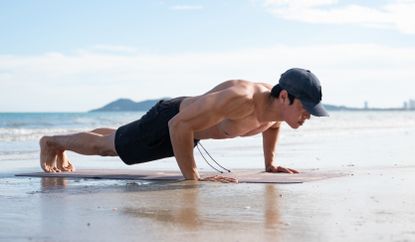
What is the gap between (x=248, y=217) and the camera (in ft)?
12.3

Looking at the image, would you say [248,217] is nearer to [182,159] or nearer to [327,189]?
[327,189]

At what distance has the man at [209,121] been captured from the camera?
5305 mm

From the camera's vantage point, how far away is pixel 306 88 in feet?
17.0

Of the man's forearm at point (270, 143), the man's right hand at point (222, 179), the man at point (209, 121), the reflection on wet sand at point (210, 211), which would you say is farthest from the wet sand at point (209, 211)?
the man's forearm at point (270, 143)

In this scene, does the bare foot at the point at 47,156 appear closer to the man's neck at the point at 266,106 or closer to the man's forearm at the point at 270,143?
the man's forearm at the point at 270,143

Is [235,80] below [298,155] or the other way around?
the other way around

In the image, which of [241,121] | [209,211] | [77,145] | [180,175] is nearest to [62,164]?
[77,145]

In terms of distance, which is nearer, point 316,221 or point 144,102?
point 316,221

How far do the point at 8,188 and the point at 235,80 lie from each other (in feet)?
6.15

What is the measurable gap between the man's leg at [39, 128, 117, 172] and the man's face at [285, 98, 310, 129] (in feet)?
5.82

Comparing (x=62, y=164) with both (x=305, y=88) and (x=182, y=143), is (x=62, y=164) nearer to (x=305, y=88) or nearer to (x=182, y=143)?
(x=182, y=143)

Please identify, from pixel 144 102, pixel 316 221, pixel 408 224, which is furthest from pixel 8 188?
pixel 144 102

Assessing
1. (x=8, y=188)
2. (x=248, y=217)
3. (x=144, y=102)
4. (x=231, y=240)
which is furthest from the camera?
(x=144, y=102)

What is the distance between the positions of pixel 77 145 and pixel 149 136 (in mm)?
861
